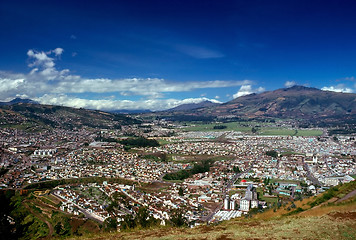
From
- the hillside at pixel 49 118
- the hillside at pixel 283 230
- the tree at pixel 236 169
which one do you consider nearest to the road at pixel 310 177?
the tree at pixel 236 169

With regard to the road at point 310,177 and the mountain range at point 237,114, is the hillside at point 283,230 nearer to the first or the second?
the road at point 310,177

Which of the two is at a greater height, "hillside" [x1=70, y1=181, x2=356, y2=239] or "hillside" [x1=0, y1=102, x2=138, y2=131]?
"hillside" [x1=0, y1=102, x2=138, y2=131]

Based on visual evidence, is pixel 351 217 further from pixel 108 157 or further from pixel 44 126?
pixel 44 126

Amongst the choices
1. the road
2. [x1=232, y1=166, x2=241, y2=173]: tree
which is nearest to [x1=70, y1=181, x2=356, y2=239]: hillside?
the road

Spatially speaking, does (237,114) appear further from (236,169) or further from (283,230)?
(283,230)

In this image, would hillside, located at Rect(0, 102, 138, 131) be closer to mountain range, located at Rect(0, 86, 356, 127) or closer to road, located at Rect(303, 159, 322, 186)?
mountain range, located at Rect(0, 86, 356, 127)

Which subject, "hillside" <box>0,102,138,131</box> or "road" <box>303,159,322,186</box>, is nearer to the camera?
"road" <box>303,159,322,186</box>

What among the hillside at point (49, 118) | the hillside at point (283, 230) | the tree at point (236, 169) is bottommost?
the tree at point (236, 169)

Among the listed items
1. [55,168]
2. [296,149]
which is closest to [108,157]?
[55,168]
